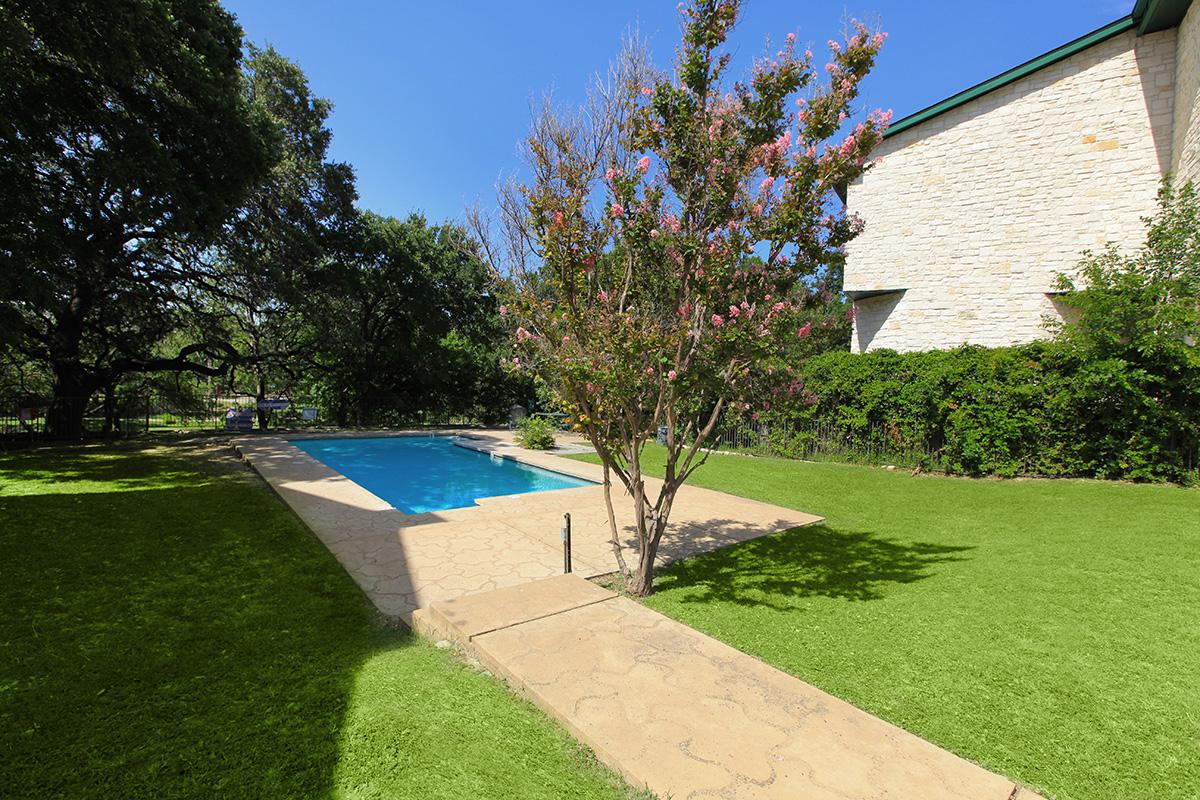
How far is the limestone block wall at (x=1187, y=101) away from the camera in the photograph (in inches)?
396

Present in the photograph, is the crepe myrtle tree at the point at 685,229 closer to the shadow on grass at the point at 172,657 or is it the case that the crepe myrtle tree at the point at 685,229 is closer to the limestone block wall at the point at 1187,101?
the shadow on grass at the point at 172,657

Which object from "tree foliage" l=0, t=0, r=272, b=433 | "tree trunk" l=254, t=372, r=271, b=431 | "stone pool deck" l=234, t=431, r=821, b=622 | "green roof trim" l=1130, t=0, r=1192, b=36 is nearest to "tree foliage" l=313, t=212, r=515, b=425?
"tree trunk" l=254, t=372, r=271, b=431

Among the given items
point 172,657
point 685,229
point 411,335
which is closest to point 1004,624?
point 685,229

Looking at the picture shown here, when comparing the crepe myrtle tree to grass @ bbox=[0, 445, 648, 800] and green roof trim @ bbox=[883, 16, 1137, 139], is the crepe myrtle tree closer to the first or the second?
grass @ bbox=[0, 445, 648, 800]

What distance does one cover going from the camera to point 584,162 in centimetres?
437

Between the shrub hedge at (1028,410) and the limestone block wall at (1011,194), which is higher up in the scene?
the limestone block wall at (1011,194)

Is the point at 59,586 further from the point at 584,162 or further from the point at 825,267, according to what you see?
the point at 825,267

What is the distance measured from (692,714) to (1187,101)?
53.8 feet

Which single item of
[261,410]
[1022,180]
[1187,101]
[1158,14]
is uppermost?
[1158,14]

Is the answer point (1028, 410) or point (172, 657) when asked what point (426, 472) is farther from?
point (1028, 410)

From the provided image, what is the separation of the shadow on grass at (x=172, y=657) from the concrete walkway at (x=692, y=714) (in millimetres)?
933

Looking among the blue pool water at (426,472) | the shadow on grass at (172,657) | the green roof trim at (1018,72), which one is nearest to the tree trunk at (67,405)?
the blue pool water at (426,472)

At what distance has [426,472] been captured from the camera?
13852mm

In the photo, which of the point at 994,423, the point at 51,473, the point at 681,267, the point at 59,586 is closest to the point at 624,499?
the point at 681,267
